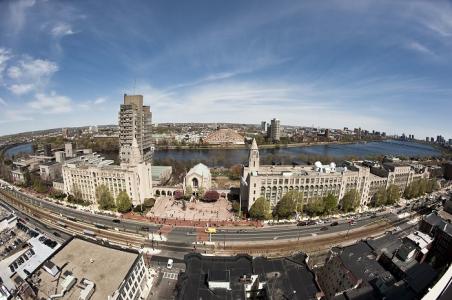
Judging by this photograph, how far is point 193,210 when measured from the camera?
6962 cm

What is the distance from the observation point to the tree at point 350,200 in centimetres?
6719

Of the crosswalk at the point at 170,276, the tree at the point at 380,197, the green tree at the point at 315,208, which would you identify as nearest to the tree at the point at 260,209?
the green tree at the point at 315,208

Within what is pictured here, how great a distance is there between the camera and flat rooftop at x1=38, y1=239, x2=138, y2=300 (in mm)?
27625

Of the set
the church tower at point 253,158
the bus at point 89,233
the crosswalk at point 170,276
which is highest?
A: the church tower at point 253,158

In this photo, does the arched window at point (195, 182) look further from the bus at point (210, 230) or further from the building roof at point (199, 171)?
the bus at point (210, 230)

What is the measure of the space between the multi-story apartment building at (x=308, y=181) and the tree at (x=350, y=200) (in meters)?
2.57

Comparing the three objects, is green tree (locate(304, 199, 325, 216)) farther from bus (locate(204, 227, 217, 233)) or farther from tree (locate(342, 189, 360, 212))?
bus (locate(204, 227, 217, 233))

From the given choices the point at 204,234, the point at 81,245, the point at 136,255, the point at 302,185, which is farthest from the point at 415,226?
the point at 81,245

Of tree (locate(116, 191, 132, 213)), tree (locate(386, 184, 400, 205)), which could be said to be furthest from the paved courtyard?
tree (locate(386, 184, 400, 205))

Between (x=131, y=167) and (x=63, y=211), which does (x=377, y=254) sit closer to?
(x=131, y=167)

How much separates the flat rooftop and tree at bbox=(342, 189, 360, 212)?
6102 centimetres

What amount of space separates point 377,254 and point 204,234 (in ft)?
119

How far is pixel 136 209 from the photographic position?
6762cm

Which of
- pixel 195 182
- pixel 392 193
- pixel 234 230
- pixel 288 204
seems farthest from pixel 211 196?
pixel 392 193
